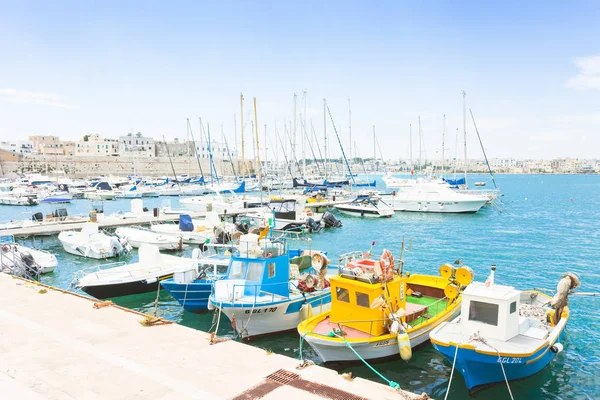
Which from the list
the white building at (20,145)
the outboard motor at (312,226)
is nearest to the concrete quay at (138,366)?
the outboard motor at (312,226)

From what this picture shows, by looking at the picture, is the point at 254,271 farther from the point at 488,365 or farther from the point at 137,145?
the point at 137,145

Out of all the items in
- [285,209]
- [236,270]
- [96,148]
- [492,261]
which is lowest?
[492,261]

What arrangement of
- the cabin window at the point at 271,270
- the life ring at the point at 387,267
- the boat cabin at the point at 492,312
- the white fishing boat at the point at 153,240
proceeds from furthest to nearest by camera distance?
1. the white fishing boat at the point at 153,240
2. the cabin window at the point at 271,270
3. the life ring at the point at 387,267
4. the boat cabin at the point at 492,312

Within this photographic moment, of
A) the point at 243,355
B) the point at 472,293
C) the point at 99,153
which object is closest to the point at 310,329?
the point at 243,355

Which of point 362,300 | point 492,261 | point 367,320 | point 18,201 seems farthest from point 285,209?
point 18,201

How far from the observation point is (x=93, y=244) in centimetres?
3023

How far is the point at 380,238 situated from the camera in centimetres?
3956

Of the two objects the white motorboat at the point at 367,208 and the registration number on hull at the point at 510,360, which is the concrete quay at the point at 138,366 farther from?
the white motorboat at the point at 367,208

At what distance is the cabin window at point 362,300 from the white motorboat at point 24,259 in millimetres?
20754

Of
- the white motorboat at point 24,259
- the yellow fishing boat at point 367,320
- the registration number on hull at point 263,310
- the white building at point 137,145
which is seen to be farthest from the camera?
the white building at point 137,145

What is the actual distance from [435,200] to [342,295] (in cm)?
4613

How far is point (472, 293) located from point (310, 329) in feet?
16.9

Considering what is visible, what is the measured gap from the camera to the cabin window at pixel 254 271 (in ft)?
53.7

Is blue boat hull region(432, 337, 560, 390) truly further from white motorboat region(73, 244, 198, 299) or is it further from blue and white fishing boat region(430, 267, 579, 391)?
white motorboat region(73, 244, 198, 299)
